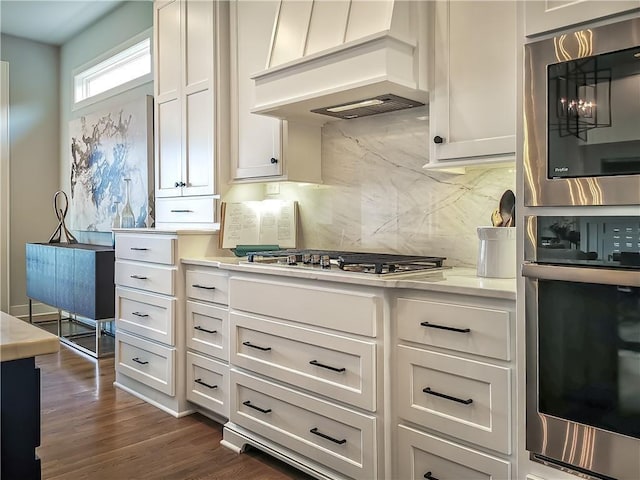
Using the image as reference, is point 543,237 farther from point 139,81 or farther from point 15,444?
point 139,81

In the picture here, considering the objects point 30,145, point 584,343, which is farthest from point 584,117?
point 30,145

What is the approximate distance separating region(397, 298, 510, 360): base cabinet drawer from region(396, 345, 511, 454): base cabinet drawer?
0.05 m

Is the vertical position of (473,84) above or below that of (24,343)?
above

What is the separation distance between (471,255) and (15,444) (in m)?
1.93

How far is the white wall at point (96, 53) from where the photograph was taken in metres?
A: 4.57

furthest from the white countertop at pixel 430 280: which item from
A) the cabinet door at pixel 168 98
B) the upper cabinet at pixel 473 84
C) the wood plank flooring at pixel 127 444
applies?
the cabinet door at pixel 168 98

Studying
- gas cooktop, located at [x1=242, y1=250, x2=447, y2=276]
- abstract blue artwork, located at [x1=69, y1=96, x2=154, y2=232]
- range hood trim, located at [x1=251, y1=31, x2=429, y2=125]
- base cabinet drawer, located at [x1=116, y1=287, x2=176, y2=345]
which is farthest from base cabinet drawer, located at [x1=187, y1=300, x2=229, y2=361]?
abstract blue artwork, located at [x1=69, y1=96, x2=154, y2=232]

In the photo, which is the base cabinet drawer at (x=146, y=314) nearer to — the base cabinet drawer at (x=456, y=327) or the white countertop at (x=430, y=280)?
the white countertop at (x=430, y=280)

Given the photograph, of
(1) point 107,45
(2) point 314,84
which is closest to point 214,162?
(2) point 314,84

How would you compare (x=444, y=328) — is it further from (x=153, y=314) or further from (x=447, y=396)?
(x=153, y=314)

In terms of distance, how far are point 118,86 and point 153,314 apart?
105 inches

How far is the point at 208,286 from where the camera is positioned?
9.19 feet

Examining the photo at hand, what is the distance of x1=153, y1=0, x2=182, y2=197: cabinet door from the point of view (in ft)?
11.2

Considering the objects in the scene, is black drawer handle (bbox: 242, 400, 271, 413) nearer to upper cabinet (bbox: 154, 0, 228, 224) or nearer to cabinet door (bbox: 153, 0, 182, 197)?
upper cabinet (bbox: 154, 0, 228, 224)
